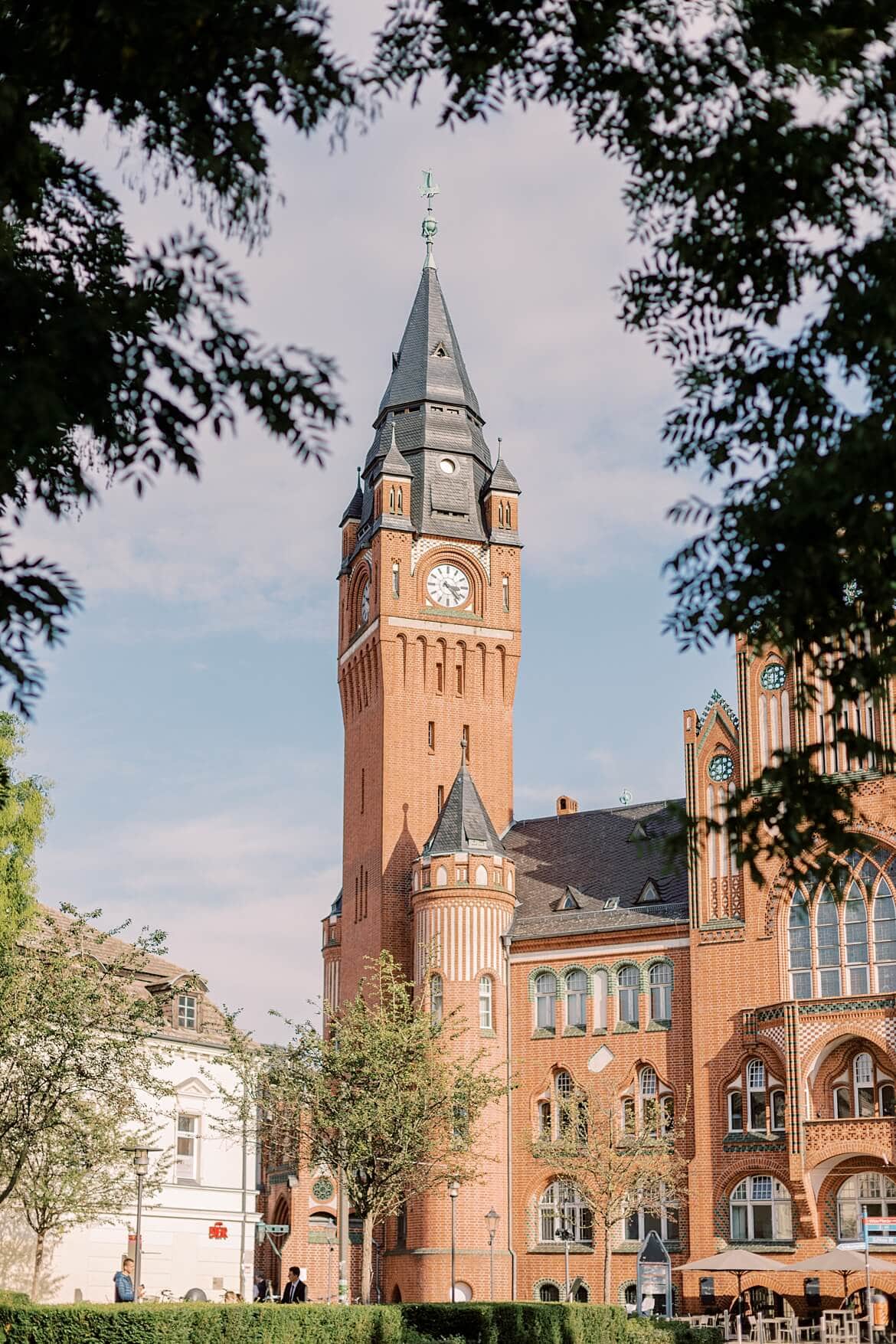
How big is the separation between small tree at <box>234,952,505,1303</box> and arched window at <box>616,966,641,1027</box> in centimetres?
795

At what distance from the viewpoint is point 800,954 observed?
49938 millimetres

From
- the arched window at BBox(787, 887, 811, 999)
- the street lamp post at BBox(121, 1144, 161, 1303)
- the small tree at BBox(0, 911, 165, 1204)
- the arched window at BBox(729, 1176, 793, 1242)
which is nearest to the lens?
the small tree at BBox(0, 911, 165, 1204)

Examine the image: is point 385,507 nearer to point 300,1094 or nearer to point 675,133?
point 300,1094

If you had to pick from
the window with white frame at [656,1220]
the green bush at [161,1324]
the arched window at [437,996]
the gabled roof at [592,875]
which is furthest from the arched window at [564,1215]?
the green bush at [161,1324]

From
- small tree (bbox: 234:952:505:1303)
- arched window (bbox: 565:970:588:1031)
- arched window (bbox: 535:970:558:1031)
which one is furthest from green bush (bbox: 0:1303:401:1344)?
arched window (bbox: 535:970:558:1031)

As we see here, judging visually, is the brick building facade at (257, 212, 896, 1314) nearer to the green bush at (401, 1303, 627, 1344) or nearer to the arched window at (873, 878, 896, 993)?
the arched window at (873, 878, 896, 993)

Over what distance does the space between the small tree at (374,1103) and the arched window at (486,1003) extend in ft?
24.0

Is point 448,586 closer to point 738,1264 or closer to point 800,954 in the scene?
point 800,954

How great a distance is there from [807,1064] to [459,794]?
1551cm

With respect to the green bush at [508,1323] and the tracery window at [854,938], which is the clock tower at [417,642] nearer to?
the tracery window at [854,938]

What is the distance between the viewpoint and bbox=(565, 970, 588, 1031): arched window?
5447cm

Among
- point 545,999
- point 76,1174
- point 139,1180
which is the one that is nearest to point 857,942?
point 545,999

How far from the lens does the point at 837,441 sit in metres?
11.7

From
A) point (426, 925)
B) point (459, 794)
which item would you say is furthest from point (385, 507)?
point (426, 925)
